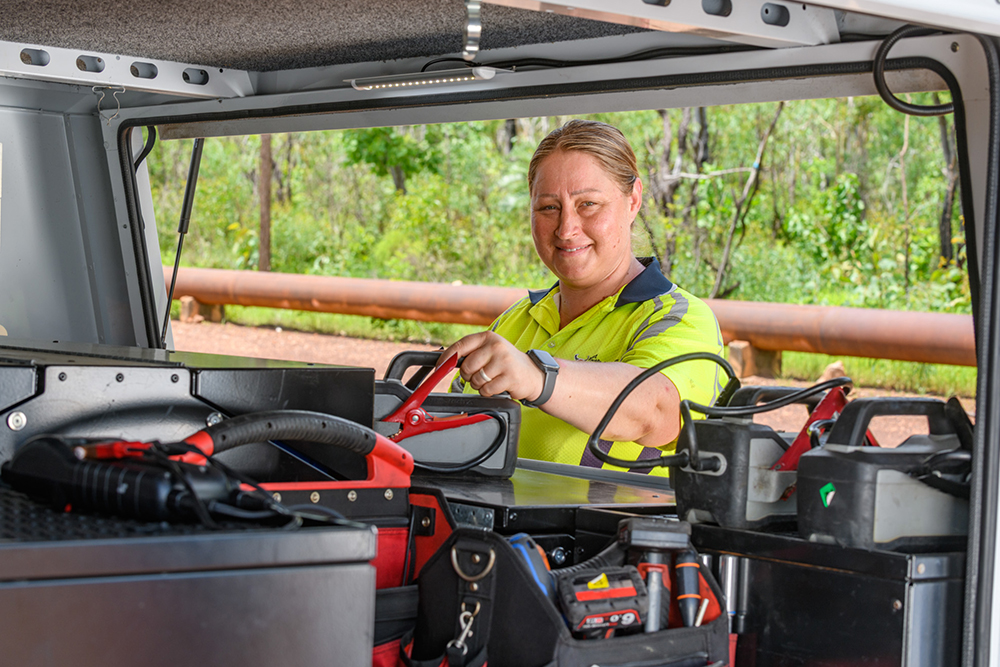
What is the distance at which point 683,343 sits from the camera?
2.53 metres

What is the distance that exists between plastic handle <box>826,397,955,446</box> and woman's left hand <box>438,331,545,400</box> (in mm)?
681

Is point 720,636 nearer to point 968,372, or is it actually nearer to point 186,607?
point 186,607

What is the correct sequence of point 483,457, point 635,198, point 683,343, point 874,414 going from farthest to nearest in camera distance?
point 635,198 → point 683,343 → point 483,457 → point 874,414

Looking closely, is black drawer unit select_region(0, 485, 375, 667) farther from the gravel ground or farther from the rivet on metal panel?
the gravel ground

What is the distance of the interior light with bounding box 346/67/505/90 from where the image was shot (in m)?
2.31

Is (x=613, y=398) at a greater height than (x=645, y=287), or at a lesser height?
lesser

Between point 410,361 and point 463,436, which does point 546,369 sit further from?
point 410,361

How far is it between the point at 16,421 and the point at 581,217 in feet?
6.00

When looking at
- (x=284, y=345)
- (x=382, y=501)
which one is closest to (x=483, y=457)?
(x=382, y=501)

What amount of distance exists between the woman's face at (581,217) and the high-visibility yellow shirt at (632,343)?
0.31 feet

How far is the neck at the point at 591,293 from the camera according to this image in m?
2.96

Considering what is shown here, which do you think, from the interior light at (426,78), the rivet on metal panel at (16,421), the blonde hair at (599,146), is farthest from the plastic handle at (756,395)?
the blonde hair at (599,146)

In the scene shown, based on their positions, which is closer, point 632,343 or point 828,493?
point 828,493

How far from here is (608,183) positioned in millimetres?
2848
